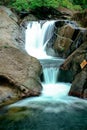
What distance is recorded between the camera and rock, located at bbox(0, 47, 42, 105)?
836 cm

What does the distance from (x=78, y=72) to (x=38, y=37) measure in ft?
18.4

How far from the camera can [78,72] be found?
9352 mm

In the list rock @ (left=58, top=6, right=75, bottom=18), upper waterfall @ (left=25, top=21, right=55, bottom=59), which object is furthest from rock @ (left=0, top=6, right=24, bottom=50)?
rock @ (left=58, top=6, right=75, bottom=18)

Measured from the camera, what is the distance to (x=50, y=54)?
44.0 ft

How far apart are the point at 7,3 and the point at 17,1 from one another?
2.56ft

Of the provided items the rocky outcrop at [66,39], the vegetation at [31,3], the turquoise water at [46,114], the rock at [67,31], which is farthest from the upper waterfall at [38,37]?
the turquoise water at [46,114]

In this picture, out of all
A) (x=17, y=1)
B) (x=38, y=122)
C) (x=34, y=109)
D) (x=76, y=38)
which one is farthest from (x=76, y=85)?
(x=17, y=1)

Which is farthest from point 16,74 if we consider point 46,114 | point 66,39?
point 66,39

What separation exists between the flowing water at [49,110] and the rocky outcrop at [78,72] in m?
0.27

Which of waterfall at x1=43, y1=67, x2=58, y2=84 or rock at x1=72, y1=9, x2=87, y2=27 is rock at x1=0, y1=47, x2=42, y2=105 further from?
rock at x1=72, y1=9, x2=87, y2=27

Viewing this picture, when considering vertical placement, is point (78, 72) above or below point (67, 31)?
below

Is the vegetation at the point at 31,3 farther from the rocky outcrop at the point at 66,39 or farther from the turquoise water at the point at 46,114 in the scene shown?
the turquoise water at the point at 46,114

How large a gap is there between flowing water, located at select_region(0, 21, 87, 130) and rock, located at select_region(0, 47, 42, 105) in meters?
0.34

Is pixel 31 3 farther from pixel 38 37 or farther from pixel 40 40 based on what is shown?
pixel 40 40
